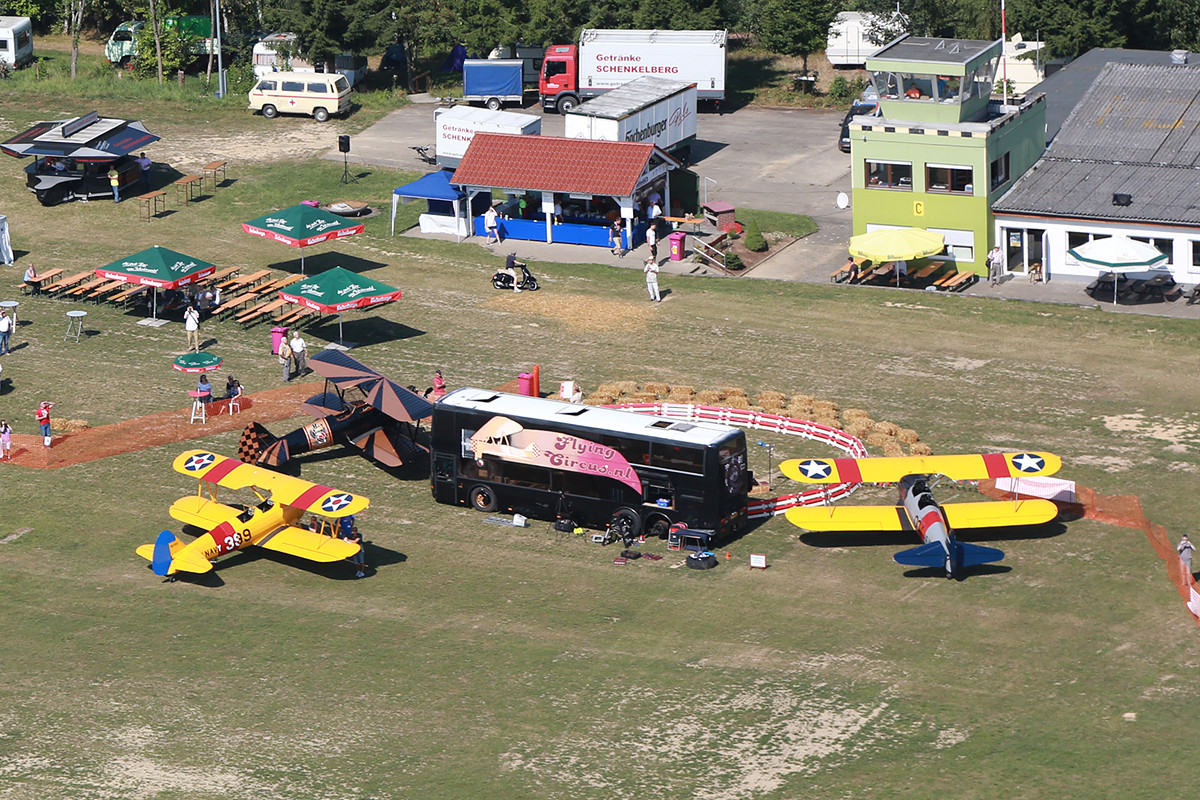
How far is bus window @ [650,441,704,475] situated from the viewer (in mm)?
38719

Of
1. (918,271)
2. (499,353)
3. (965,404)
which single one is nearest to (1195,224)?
(918,271)

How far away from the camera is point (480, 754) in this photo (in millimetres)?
30297

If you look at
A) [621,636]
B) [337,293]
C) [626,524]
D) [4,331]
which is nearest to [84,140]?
[4,331]

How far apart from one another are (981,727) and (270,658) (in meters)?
15.5

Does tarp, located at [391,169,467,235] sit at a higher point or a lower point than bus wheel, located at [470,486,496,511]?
higher

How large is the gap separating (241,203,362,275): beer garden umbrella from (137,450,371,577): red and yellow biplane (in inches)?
853

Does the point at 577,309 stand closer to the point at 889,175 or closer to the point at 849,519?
the point at 889,175

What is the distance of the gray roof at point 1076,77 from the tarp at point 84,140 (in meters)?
42.8

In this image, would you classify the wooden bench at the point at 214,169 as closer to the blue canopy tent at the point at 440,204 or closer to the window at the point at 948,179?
the blue canopy tent at the point at 440,204

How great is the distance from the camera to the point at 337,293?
2140 inches

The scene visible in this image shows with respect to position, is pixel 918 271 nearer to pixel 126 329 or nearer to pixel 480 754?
pixel 126 329

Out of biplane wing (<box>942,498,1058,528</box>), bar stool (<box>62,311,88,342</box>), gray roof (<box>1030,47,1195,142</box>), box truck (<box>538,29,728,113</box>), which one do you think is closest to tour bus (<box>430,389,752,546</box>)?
biplane wing (<box>942,498,1058,528</box>)

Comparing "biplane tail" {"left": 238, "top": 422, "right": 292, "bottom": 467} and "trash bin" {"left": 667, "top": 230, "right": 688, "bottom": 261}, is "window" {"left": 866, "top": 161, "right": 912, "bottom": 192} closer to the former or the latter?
"trash bin" {"left": 667, "top": 230, "right": 688, "bottom": 261}

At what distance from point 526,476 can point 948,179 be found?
28505 millimetres
